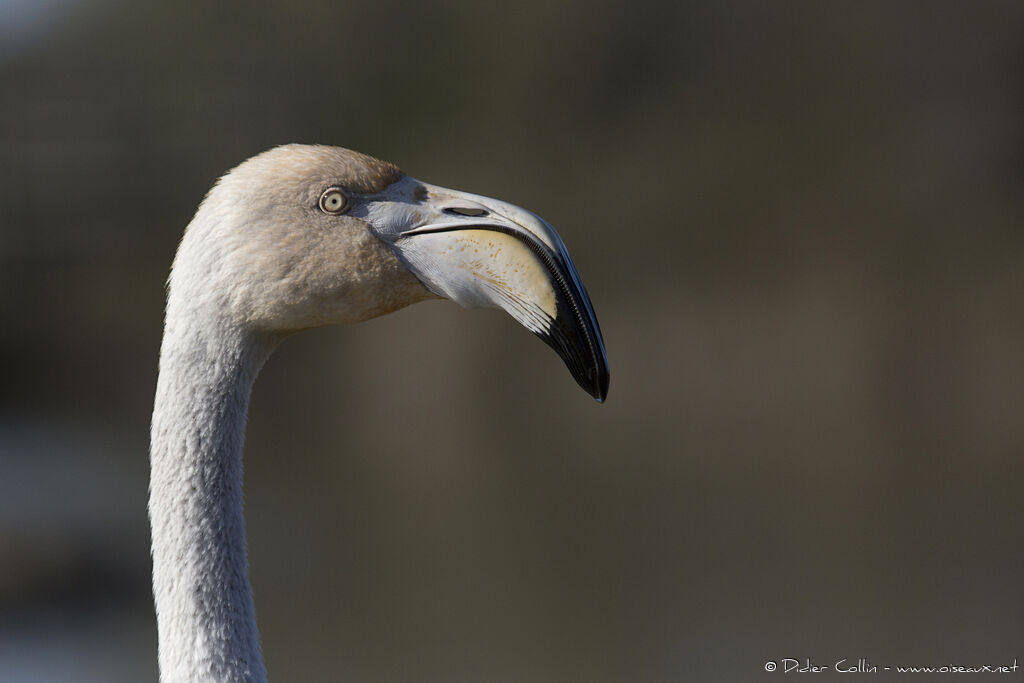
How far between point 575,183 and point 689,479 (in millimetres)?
4512

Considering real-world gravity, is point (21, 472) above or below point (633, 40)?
below

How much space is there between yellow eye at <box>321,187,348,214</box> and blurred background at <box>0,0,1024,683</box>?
766 centimetres

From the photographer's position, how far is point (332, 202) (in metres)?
2.22

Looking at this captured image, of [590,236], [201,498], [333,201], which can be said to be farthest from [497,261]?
[590,236]

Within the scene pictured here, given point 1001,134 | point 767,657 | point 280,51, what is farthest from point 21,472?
point 1001,134

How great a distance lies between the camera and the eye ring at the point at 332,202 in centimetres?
222

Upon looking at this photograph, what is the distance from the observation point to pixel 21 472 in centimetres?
995

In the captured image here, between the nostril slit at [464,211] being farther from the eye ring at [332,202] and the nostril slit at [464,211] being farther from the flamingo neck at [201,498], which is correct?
the flamingo neck at [201,498]

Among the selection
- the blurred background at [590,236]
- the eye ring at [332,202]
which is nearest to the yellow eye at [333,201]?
the eye ring at [332,202]

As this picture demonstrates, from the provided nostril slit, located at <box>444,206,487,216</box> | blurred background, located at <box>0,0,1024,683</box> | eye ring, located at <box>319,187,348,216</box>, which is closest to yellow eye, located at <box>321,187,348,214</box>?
eye ring, located at <box>319,187,348,216</box>

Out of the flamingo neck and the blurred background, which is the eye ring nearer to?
the flamingo neck

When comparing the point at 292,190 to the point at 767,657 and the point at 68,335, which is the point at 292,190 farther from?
the point at 68,335

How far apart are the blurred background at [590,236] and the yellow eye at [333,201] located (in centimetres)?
766

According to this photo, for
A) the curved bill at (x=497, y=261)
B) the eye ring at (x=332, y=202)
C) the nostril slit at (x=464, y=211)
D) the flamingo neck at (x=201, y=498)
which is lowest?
the flamingo neck at (x=201, y=498)
